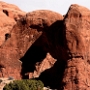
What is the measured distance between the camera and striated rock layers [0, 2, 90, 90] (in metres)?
31.2

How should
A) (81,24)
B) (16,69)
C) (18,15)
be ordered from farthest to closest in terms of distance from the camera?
(18,15) → (16,69) → (81,24)

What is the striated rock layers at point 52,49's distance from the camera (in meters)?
31.2

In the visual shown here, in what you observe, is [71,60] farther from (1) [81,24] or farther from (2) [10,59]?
Answer: (2) [10,59]

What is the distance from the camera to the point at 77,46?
103 feet

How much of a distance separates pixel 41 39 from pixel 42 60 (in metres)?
3.80

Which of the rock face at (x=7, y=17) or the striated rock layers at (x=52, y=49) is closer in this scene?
the striated rock layers at (x=52, y=49)

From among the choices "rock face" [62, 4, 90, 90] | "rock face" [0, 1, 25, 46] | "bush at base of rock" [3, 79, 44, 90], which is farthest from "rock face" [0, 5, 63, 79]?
"rock face" [0, 1, 25, 46]

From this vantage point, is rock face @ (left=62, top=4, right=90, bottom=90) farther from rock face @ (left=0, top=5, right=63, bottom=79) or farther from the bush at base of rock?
rock face @ (left=0, top=5, right=63, bottom=79)

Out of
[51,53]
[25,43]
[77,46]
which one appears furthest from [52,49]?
[77,46]

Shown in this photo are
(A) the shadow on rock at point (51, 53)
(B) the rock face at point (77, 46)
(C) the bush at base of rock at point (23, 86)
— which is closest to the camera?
(C) the bush at base of rock at point (23, 86)

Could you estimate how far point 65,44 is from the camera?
32344 mm

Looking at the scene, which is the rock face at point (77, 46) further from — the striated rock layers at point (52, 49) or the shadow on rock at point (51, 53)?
the shadow on rock at point (51, 53)

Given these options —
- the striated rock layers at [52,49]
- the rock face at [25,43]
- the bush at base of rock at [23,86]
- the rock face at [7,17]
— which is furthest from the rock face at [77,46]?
the rock face at [7,17]

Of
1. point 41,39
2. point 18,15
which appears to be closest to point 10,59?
point 41,39
